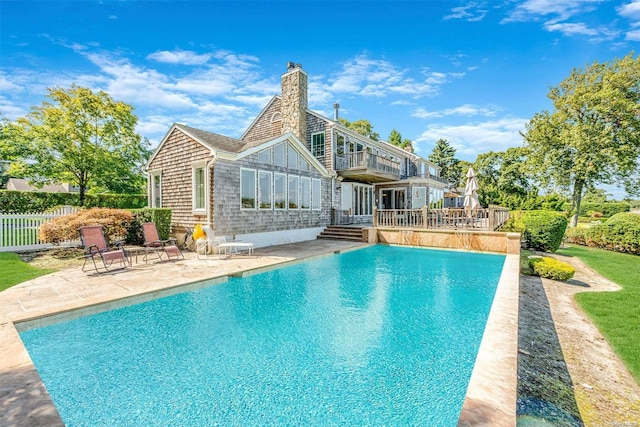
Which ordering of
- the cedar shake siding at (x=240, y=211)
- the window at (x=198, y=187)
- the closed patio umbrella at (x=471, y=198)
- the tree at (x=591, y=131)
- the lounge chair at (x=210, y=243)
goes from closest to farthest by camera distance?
the lounge chair at (x=210, y=243)
the cedar shake siding at (x=240, y=211)
the window at (x=198, y=187)
the closed patio umbrella at (x=471, y=198)
the tree at (x=591, y=131)

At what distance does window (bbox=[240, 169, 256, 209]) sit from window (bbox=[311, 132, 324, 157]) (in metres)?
6.37

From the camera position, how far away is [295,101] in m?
16.9

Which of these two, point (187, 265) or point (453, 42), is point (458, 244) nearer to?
point (453, 42)

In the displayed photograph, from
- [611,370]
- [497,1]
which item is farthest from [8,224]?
[497,1]

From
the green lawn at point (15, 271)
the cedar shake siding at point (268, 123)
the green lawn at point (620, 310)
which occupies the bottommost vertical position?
the green lawn at point (620, 310)

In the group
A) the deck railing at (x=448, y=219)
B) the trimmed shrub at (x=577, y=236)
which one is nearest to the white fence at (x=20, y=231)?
the deck railing at (x=448, y=219)

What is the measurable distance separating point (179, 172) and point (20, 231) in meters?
5.69

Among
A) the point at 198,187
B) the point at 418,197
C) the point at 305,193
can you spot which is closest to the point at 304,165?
the point at 305,193

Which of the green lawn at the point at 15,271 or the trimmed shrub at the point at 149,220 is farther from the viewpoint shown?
the trimmed shrub at the point at 149,220

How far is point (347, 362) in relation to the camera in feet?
12.6

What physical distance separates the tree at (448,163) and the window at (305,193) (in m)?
36.0

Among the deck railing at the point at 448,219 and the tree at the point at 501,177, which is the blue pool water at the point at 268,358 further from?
the tree at the point at 501,177

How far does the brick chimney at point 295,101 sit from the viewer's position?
54.3 feet

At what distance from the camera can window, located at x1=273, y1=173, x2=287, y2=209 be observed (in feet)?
43.5
